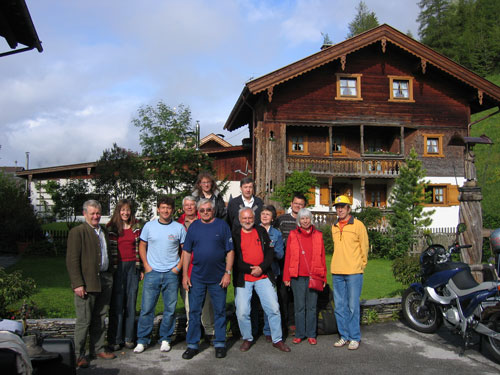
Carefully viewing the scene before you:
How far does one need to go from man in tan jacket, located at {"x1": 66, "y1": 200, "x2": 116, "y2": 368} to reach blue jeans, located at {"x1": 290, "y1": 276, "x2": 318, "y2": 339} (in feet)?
8.08

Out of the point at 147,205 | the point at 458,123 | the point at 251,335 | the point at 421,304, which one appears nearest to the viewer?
the point at 251,335

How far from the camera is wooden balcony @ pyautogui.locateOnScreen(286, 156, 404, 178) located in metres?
23.8

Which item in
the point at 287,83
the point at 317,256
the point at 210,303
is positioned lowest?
the point at 210,303

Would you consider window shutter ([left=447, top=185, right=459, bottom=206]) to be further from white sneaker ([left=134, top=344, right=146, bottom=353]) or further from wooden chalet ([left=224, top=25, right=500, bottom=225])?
white sneaker ([left=134, top=344, right=146, bottom=353])

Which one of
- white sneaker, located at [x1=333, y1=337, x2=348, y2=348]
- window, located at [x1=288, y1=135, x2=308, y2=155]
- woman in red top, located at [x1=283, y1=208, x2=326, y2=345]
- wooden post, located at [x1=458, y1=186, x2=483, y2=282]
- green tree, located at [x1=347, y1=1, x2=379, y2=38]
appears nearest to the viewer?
white sneaker, located at [x1=333, y1=337, x2=348, y2=348]

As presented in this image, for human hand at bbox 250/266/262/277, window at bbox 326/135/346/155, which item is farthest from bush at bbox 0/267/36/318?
window at bbox 326/135/346/155

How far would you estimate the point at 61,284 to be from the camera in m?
11.7

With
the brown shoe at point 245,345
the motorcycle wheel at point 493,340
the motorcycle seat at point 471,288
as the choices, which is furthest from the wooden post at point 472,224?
the brown shoe at point 245,345

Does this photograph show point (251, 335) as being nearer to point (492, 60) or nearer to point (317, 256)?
point (317, 256)

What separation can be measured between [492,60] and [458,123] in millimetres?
52697

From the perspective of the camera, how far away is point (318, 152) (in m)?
25.9

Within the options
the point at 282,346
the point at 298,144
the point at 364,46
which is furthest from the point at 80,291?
the point at 364,46

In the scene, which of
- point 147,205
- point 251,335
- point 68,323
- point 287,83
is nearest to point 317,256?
point 251,335

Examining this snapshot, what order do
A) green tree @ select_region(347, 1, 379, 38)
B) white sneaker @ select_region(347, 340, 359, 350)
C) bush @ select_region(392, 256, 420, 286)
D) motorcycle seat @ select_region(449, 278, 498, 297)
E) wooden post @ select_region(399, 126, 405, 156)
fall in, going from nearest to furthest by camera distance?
1. motorcycle seat @ select_region(449, 278, 498, 297)
2. white sneaker @ select_region(347, 340, 359, 350)
3. bush @ select_region(392, 256, 420, 286)
4. wooden post @ select_region(399, 126, 405, 156)
5. green tree @ select_region(347, 1, 379, 38)
